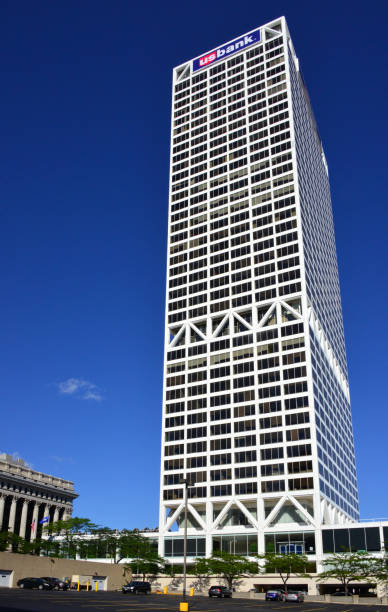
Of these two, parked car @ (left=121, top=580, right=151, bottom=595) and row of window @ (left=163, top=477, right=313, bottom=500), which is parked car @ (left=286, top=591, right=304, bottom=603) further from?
row of window @ (left=163, top=477, right=313, bottom=500)

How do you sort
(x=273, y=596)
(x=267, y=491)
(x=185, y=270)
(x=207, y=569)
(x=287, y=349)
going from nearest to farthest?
(x=273, y=596), (x=207, y=569), (x=267, y=491), (x=287, y=349), (x=185, y=270)

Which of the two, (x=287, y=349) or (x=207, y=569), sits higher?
(x=287, y=349)

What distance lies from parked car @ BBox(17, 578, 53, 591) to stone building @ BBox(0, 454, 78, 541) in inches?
2677

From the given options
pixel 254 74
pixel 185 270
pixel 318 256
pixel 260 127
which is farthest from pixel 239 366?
pixel 254 74

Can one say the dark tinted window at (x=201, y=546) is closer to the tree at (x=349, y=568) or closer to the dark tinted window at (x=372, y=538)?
the tree at (x=349, y=568)

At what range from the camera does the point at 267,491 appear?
10144 cm

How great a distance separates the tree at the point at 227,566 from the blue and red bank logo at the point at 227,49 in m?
116

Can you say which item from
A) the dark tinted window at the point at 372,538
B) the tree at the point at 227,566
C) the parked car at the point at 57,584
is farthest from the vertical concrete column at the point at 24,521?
the dark tinted window at the point at 372,538

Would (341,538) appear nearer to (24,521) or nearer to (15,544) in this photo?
(15,544)

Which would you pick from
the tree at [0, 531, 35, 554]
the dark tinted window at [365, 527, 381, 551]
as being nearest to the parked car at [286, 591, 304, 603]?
the dark tinted window at [365, 527, 381, 551]

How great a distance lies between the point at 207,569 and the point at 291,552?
14091mm

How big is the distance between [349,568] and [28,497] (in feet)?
286

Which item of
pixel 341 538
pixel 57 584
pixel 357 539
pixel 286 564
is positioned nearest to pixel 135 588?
pixel 57 584

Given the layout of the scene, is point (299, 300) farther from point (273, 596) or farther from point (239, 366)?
point (273, 596)
